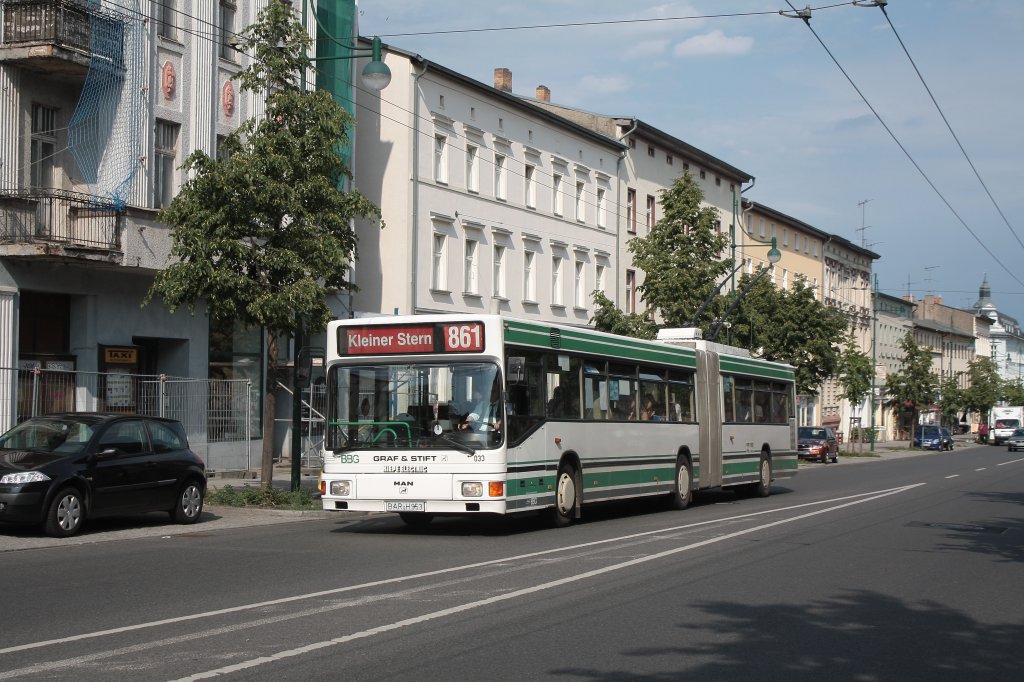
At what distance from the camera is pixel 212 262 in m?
20.9

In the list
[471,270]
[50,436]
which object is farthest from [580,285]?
[50,436]

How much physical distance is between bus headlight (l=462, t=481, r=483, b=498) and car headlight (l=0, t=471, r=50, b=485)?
16.7 ft

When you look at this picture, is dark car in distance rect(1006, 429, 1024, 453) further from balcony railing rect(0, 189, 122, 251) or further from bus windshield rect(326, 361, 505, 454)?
bus windshield rect(326, 361, 505, 454)

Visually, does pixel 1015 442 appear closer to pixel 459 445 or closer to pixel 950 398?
pixel 950 398

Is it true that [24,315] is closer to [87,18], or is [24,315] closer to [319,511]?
[87,18]

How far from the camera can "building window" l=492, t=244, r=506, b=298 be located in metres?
43.5

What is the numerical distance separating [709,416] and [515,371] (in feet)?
29.2

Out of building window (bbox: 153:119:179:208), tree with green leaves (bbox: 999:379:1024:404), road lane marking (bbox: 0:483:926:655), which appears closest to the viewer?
road lane marking (bbox: 0:483:926:655)

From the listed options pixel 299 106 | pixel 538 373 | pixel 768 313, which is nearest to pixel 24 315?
pixel 299 106

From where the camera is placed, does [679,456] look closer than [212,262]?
No

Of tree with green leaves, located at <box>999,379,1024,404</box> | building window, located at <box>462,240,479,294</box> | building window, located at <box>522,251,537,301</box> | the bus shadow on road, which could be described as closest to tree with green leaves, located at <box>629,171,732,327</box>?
building window, located at <box>522,251,537,301</box>

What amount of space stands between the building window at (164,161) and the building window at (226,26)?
2598mm

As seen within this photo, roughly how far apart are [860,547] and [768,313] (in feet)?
132

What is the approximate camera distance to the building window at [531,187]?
45.6 metres
